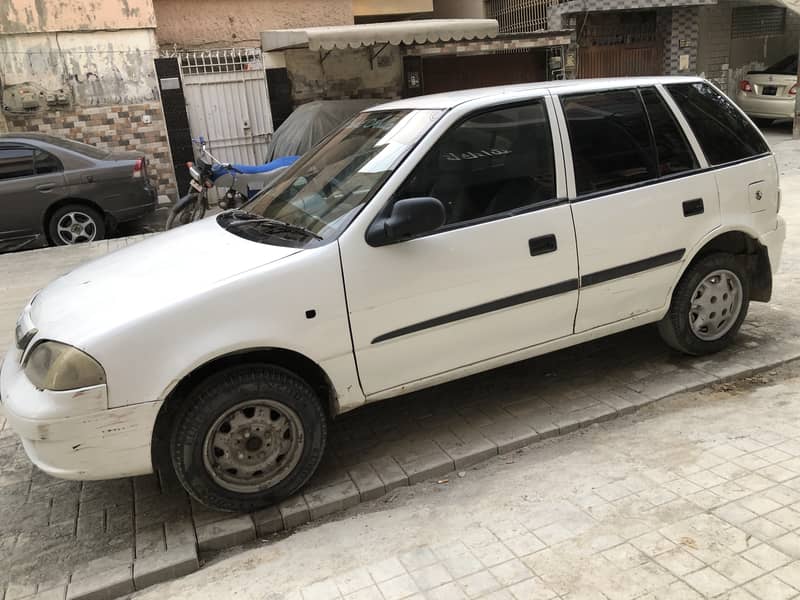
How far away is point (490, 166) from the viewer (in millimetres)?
3633

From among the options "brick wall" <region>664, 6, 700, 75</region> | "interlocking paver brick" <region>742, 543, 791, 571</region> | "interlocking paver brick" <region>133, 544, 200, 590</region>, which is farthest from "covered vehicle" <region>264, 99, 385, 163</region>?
"brick wall" <region>664, 6, 700, 75</region>

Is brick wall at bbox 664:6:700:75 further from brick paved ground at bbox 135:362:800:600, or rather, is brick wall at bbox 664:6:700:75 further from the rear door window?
brick paved ground at bbox 135:362:800:600

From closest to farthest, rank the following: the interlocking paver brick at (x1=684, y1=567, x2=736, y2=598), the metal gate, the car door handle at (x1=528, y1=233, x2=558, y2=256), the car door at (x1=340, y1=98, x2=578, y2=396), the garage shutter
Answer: the interlocking paver brick at (x1=684, y1=567, x2=736, y2=598) < the car door at (x1=340, y1=98, x2=578, y2=396) < the car door handle at (x1=528, y1=233, x2=558, y2=256) < the metal gate < the garage shutter

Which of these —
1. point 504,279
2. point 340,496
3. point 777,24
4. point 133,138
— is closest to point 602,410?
point 504,279

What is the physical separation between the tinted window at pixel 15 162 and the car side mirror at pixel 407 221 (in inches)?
309

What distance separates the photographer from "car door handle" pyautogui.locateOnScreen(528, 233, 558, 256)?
11.9 feet

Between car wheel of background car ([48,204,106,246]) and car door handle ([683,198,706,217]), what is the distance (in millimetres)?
8054

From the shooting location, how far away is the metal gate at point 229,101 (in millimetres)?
12492

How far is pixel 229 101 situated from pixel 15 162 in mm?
4520

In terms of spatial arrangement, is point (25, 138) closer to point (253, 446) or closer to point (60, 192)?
point (60, 192)

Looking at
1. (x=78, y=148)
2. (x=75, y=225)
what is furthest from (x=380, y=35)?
(x=75, y=225)

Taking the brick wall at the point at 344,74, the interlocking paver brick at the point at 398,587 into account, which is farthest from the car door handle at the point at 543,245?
the brick wall at the point at 344,74

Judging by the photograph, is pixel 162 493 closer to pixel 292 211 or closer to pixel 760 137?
pixel 292 211

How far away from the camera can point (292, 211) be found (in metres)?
3.76
